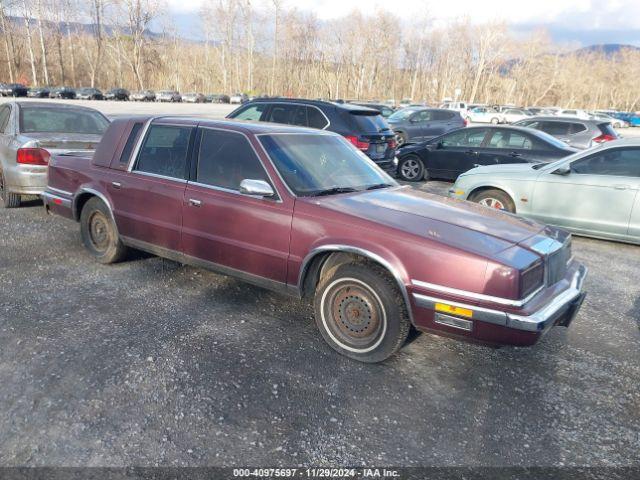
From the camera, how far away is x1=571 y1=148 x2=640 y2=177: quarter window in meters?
6.38

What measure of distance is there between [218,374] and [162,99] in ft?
237

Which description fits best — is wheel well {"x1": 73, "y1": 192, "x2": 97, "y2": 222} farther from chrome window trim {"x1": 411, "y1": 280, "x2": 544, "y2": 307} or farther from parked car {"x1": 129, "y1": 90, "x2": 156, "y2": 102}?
parked car {"x1": 129, "y1": 90, "x2": 156, "y2": 102}

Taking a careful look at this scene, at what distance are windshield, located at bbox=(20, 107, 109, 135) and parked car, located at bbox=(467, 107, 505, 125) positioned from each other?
35.3 m

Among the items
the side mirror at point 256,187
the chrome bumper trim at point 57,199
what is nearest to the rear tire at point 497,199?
the side mirror at point 256,187

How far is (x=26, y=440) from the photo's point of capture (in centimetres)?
245

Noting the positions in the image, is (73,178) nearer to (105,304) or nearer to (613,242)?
(105,304)

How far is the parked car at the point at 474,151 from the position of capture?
31.7 ft

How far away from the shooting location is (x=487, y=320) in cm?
288

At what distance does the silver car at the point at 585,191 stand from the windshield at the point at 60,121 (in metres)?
6.36

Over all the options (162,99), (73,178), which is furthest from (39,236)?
(162,99)

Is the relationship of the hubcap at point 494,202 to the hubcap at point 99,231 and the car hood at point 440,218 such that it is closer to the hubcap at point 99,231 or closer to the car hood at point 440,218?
the car hood at point 440,218

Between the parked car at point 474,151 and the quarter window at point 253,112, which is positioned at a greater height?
the quarter window at point 253,112

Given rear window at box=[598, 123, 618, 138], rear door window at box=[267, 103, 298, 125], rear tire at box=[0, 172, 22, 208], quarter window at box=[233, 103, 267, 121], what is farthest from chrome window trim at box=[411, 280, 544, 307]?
rear window at box=[598, 123, 618, 138]

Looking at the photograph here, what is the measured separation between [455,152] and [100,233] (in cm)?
816
